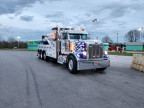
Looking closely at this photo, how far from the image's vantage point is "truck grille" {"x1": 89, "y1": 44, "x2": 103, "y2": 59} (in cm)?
788

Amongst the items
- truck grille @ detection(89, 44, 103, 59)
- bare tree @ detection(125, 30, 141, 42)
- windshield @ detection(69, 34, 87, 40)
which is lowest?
truck grille @ detection(89, 44, 103, 59)

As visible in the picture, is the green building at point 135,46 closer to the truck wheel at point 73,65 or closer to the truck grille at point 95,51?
the truck grille at point 95,51

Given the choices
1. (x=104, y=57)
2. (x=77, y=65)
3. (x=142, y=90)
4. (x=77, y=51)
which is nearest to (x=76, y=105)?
(x=142, y=90)

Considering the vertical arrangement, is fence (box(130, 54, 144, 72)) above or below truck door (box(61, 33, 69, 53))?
below

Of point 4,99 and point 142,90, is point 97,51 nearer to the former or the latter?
point 142,90

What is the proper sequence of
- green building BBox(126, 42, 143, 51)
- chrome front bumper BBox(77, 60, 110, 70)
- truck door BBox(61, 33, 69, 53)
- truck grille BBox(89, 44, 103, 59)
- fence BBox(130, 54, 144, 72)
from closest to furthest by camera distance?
chrome front bumper BBox(77, 60, 110, 70)
truck grille BBox(89, 44, 103, 59)
fence BBox(130, 54, 144, 72)
truck door BBox(61, 33, 69, 53)
green building BBox(126, 42, 143, 51)

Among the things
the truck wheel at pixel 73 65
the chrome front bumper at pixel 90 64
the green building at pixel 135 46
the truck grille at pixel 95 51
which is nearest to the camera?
the chrome front bumper at pixel 90 64

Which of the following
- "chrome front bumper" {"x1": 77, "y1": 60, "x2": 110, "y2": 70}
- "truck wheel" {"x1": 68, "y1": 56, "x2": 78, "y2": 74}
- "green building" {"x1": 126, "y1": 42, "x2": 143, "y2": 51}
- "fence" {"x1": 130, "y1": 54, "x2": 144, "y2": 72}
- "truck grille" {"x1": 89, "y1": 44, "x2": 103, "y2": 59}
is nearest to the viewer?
"chrome front bumper" {"x1": 77, "y1": 60, "x2": 110, "y2": 70}

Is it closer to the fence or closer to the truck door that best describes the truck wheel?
the truck door

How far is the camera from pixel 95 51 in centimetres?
804

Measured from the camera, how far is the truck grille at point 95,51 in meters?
7.88

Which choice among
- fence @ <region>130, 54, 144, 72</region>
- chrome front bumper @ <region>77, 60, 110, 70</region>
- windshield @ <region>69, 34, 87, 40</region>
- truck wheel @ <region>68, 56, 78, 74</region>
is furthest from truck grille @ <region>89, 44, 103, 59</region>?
fence @ <region>130, 54, 144, 72</region>

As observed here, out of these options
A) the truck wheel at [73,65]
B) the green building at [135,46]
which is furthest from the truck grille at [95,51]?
the green building at [135,46]

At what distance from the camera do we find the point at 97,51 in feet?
26.6
